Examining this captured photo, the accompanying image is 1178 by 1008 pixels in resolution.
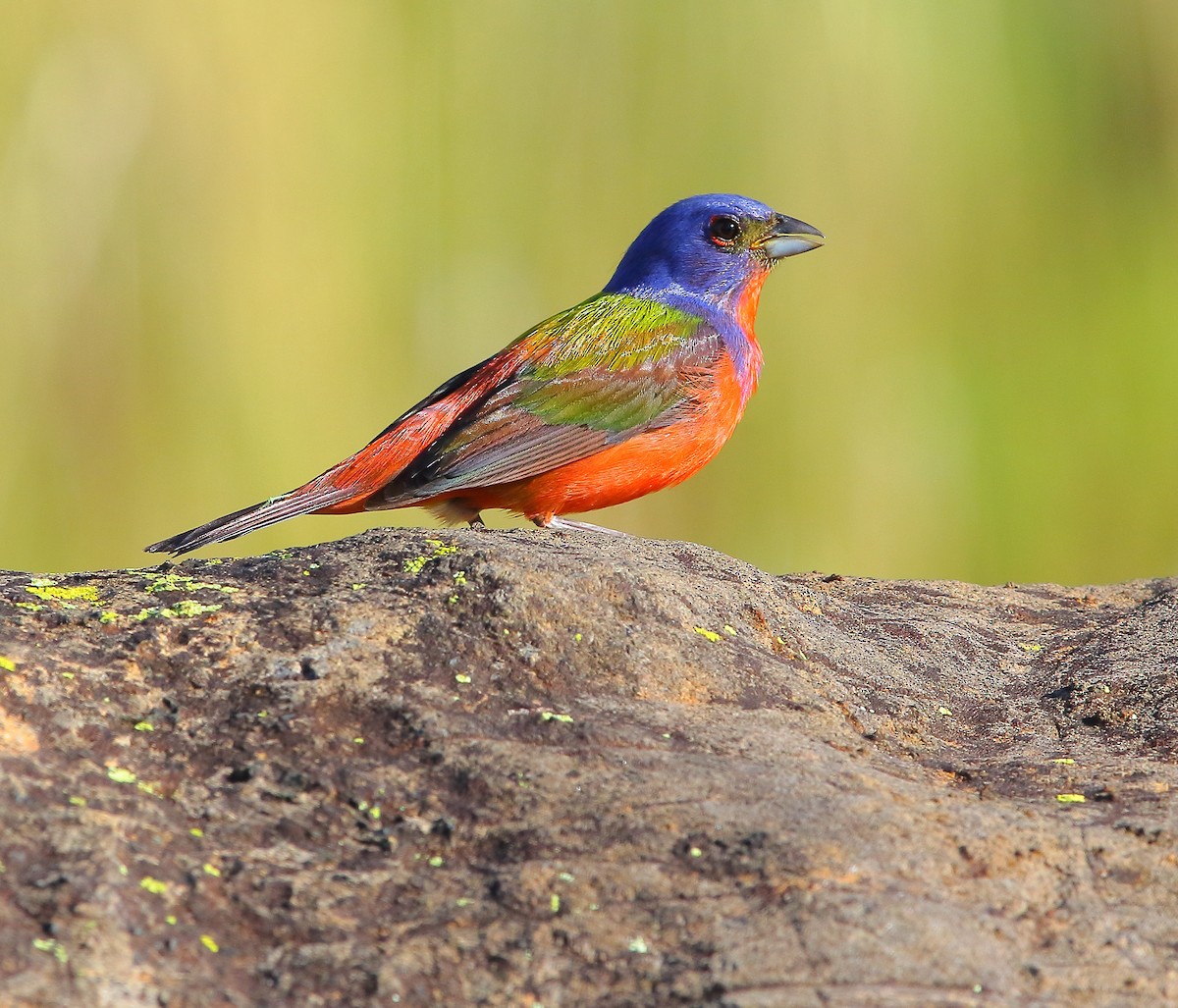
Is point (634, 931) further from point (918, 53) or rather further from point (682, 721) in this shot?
point (918, 53)

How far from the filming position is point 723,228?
18.1 ft

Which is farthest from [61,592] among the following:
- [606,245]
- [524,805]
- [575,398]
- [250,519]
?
[606,245]

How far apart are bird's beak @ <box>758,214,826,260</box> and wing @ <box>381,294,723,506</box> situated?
441mm

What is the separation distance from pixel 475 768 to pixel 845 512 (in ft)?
13.7

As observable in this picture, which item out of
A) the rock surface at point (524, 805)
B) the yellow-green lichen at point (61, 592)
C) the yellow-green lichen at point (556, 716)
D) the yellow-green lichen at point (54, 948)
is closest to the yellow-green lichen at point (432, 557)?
the rock surface at point (524, 805)

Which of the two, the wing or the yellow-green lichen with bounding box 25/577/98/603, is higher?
the wing

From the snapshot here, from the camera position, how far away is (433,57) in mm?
6000

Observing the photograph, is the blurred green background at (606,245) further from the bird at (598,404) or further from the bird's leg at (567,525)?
the bird's leg at (567,525)

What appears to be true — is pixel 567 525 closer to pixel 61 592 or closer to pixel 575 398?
pixel 575 398

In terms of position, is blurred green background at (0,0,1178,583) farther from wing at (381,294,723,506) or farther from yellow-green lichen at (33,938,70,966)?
yellow-green lichen at (33,938,70,966)

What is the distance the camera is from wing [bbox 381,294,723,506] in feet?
15.0

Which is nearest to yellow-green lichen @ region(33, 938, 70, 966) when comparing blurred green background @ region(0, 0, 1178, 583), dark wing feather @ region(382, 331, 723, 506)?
dark wing feather @ region(382, 331, 723, 506)

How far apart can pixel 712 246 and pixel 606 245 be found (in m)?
0.79

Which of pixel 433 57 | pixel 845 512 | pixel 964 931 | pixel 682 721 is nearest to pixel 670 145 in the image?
pixel 433 57
